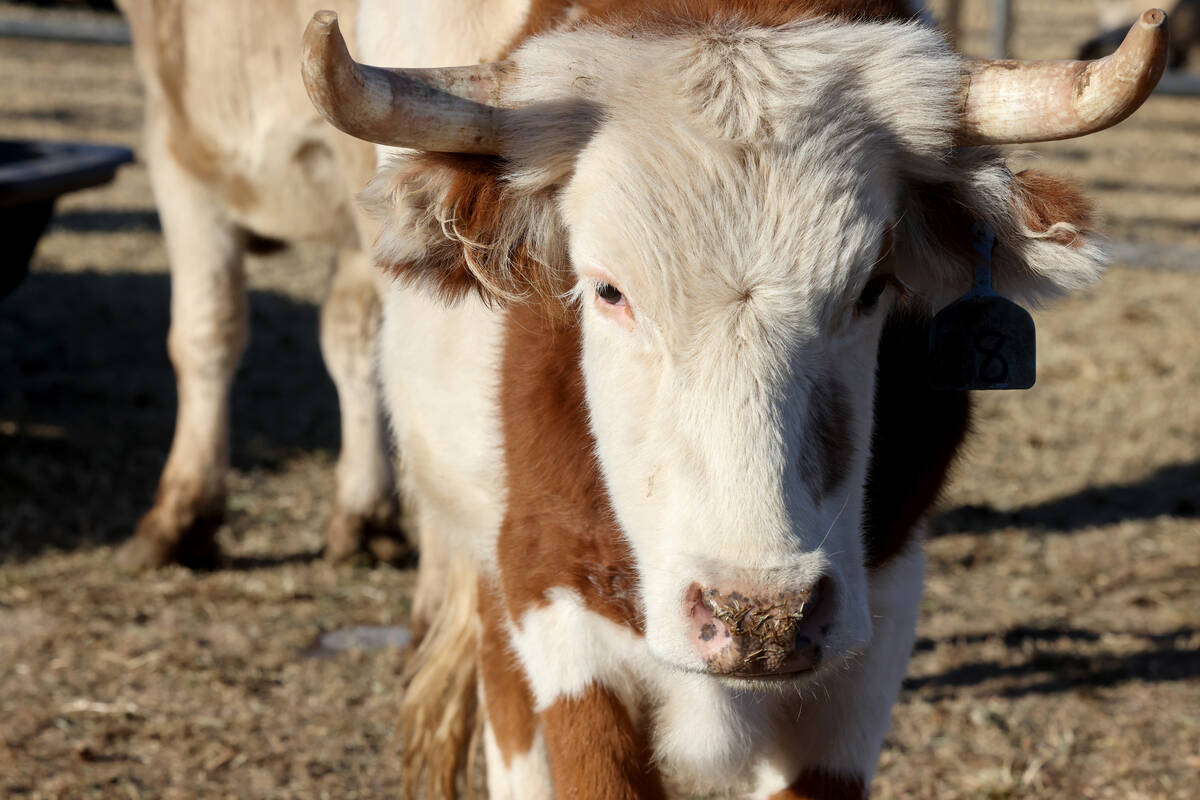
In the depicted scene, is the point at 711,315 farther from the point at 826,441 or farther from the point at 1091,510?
the point at 1091,510

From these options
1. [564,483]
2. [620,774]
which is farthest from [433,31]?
[620,774]

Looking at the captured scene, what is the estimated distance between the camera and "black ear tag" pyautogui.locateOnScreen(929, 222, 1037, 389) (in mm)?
2068

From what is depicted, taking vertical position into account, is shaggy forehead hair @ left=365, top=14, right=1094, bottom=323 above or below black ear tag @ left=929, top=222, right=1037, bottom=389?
above

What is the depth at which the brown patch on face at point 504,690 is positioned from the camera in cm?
244

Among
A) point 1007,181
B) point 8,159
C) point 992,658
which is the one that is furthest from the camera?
point 8,159

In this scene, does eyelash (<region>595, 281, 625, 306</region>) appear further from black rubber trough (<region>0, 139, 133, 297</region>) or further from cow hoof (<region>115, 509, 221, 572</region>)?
black rubber trough (<region>0, 139, 133, 297</region>)

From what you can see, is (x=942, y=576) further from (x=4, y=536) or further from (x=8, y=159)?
(x=8, y=159)

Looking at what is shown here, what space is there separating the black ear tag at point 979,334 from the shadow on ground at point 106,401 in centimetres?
317

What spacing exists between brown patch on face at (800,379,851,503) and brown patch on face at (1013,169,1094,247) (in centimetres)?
41

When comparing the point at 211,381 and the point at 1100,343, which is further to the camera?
the point at 1100,343

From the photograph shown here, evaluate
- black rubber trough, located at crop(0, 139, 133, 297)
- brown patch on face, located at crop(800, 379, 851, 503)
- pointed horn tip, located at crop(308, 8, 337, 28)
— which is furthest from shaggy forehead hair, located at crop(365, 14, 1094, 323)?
black rubber trough, located at crop(0, 139, 133, 297)

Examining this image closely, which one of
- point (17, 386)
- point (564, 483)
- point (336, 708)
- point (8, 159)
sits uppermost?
point (8, 159)

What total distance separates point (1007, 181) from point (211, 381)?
2984 mm

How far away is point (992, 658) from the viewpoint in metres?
3.72
